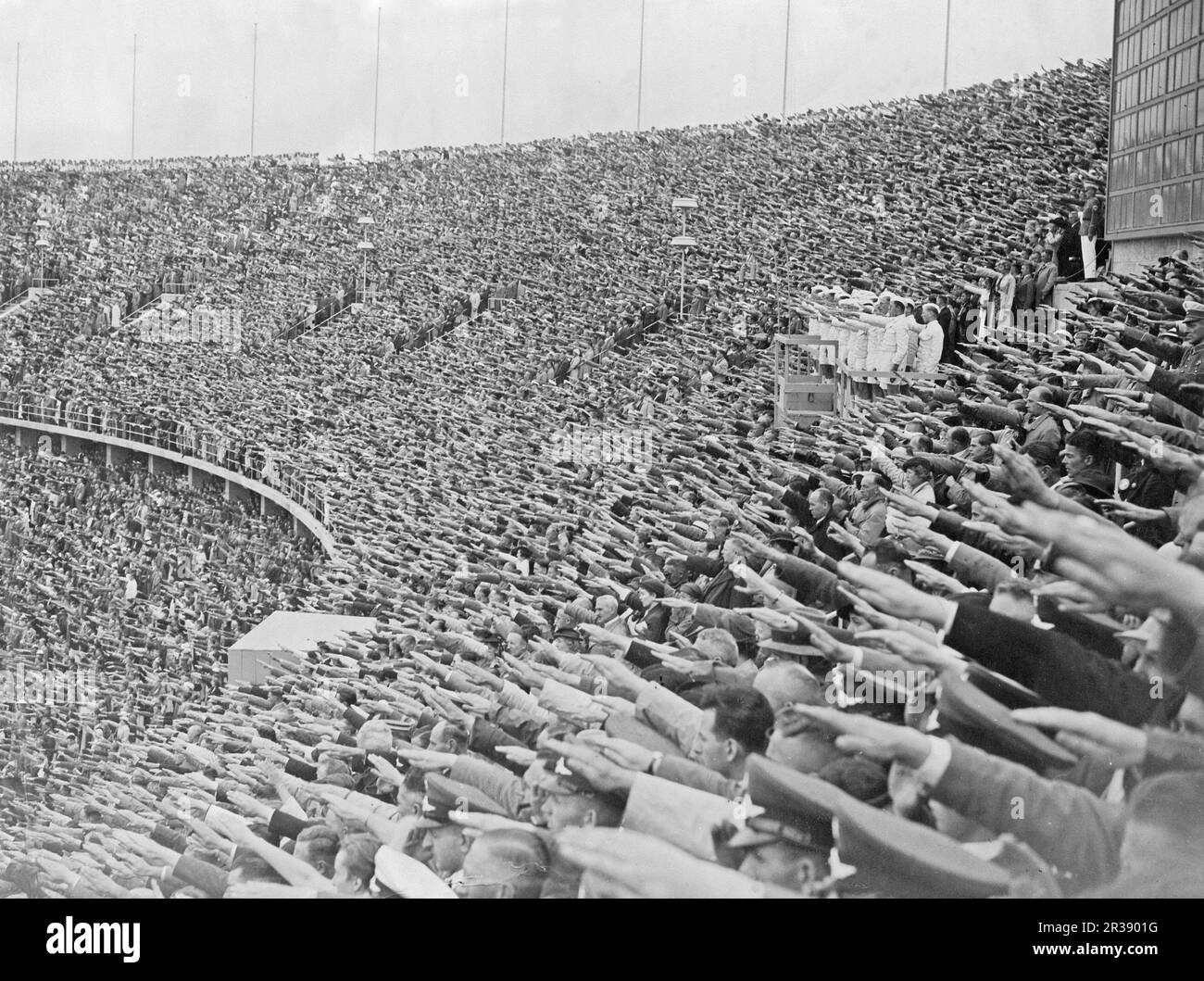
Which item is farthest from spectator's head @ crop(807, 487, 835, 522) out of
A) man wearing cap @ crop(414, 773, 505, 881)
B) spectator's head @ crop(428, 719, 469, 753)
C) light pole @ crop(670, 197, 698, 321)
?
light pole @ crop(670, 197, 698, 321)

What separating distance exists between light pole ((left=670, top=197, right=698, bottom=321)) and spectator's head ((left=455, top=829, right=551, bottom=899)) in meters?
7.11

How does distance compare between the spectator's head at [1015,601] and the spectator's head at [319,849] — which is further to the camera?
the spectator's head at [319,849]

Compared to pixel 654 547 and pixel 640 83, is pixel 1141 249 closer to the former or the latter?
pixel 654 547

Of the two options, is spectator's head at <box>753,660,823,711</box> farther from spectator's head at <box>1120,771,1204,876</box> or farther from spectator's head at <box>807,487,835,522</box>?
spectator's head at <box>807,487,835,522</box>

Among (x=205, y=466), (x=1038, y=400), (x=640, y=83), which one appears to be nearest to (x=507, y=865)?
(x=1038, y=400)

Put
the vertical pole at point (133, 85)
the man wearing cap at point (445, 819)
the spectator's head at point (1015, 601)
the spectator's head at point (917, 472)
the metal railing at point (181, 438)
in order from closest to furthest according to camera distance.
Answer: the spectator's head at point (1015, 601), the man wearing cap at point (445, 819), the spectator's head at point (917, 472), the vertical pole at point (133, 85), the metal railing at point (181, 438)

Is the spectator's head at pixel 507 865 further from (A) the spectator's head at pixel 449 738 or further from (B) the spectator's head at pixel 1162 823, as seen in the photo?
(B) the spectator's head at pixel 1162 823

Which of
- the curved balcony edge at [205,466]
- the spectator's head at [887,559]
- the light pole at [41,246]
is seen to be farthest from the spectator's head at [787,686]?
the light pole at [41,246]

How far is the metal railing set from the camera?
10.8 m

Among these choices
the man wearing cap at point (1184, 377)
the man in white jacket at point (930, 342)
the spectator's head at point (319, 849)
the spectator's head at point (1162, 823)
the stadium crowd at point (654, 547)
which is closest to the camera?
the spectator's head at point (1162, 823)

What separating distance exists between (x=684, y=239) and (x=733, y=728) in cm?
788

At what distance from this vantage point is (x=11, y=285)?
14.9 meters

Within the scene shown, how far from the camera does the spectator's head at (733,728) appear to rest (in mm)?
2826
